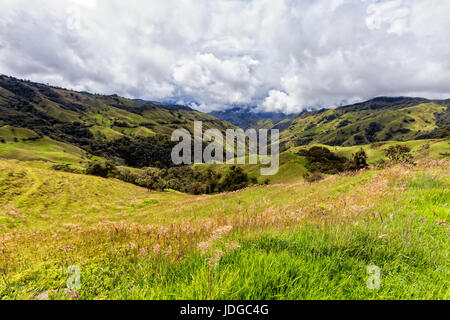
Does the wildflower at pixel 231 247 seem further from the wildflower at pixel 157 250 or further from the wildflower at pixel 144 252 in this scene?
the wildflower at pixel 144 252

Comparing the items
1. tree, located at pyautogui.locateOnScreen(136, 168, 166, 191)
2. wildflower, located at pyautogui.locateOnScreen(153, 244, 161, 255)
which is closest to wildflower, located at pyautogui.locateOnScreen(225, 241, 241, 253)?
wildflower, located at pyautogui.locateOnScreen(153, 244, 161, 255)

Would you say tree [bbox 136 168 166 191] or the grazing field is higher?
the grazing field

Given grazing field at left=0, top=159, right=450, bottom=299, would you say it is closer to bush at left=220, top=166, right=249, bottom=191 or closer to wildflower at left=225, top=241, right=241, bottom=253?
wildflower at left=225, top=241, right=241, bottom=253

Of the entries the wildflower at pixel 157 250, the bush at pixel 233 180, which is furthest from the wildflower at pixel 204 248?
the bush at pixel 233 180

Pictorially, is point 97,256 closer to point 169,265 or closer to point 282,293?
point 169,265

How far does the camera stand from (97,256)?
3305 millimetres

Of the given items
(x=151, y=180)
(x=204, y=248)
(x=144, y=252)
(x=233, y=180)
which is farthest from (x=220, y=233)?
(x=233, y=180)

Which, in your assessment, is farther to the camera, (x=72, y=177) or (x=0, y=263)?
(x=72, y=177)

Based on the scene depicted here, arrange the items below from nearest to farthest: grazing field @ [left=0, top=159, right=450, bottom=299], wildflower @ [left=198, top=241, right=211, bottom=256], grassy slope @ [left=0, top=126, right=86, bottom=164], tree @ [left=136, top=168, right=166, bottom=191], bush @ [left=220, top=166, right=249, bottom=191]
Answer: grazing field @ [left=0, top=159, right=450, bottom=299] < wildflower @ [left=198, top=241, right=211, bottom=256] < tree @ [left=136, top=168, right=166, bottom=191] < bush @ [left=220, top=166, right=249, bottom=191] < grassy slope @ [left=0, top=126, right=86, bottom=164]

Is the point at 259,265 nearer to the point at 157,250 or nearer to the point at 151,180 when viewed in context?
the point at 157,250

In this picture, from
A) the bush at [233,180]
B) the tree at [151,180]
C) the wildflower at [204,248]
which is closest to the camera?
the wildflower at [204,248]

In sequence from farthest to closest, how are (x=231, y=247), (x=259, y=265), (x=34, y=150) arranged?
(x=34, y=150) < (x=231, y=247) < (x=259, y=265)
